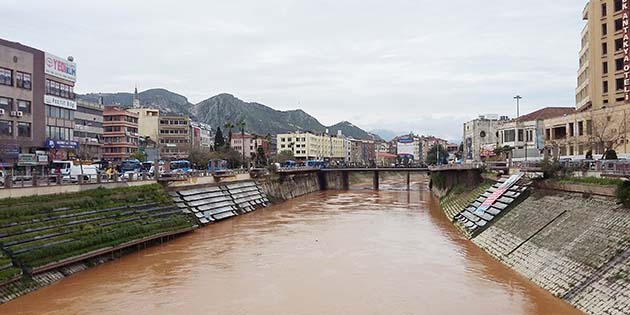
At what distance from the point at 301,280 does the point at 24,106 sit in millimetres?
42994

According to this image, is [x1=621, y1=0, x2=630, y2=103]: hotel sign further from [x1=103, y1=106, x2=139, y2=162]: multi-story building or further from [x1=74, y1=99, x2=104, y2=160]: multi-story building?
[x1=103, y1=106, x2=139, y2=162]: multi-story building

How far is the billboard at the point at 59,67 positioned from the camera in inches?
2406

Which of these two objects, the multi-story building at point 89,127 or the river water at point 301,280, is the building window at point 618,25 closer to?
the river water at point 301,280

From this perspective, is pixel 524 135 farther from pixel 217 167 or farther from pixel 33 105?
pixel 33 105

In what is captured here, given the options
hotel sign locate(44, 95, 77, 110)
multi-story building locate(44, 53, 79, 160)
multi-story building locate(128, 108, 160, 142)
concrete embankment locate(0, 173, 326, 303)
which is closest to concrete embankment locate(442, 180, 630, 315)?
concrete embankment locate(0, 173, 326, 303)

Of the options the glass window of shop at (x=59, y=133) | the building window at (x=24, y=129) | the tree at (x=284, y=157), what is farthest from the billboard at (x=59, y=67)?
the tree at (x=284, y=157)

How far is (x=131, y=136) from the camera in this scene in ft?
355

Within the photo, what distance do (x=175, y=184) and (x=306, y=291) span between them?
95.7ft

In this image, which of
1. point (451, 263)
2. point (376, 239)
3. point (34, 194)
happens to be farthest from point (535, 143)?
point (34, 194)

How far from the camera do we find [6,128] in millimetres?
55438

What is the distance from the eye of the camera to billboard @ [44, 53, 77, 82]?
61.1 metres

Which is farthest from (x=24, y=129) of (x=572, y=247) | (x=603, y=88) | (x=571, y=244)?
(x=603, y=88)

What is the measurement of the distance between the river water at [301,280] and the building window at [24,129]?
26.1 metres

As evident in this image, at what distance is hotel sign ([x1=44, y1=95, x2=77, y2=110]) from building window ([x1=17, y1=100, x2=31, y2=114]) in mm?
2994
